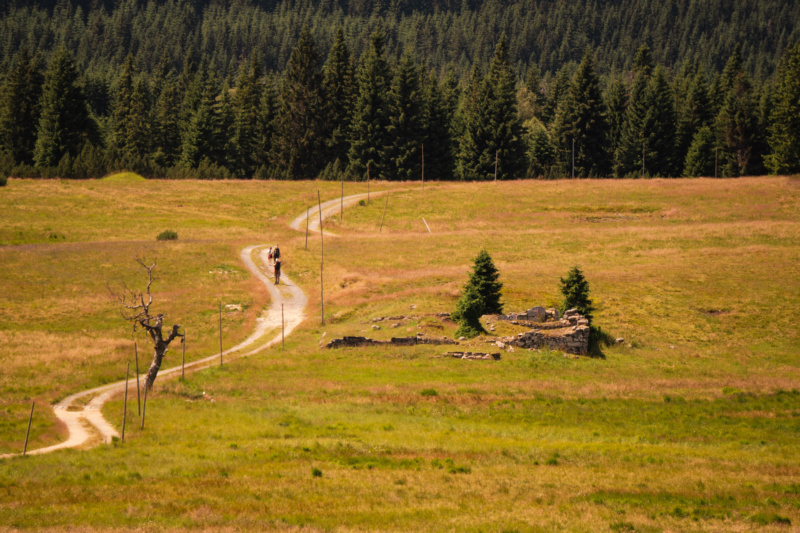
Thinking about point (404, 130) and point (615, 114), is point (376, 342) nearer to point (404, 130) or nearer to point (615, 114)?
point (404, 130)

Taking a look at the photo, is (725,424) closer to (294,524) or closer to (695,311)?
(294,524)

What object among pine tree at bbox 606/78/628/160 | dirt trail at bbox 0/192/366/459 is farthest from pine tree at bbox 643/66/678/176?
dirt trail at bbox 0/192/366/459

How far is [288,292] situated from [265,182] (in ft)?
194

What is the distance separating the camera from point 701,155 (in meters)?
114

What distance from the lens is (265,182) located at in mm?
110562

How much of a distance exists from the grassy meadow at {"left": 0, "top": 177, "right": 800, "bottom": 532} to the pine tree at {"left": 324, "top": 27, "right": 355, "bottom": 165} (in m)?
46.3

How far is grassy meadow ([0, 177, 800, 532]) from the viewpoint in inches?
648

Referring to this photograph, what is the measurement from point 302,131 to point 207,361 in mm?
92903

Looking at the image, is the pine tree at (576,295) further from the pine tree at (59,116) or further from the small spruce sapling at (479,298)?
the pine tree at (59,116)

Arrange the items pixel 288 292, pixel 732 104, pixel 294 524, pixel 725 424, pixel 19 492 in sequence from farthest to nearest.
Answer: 1. pixel 732 104
2. pixel 288 292
3. pixel 725 424
4. pixel 19 492
5. pixel 294 524

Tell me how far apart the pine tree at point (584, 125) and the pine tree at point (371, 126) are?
106 feet

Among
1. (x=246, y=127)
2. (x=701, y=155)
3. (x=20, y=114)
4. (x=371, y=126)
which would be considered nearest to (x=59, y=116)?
(x=20, y=114)

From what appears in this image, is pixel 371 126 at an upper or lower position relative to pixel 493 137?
upper

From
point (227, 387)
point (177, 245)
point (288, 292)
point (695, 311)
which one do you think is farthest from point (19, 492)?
point (177, 245)
